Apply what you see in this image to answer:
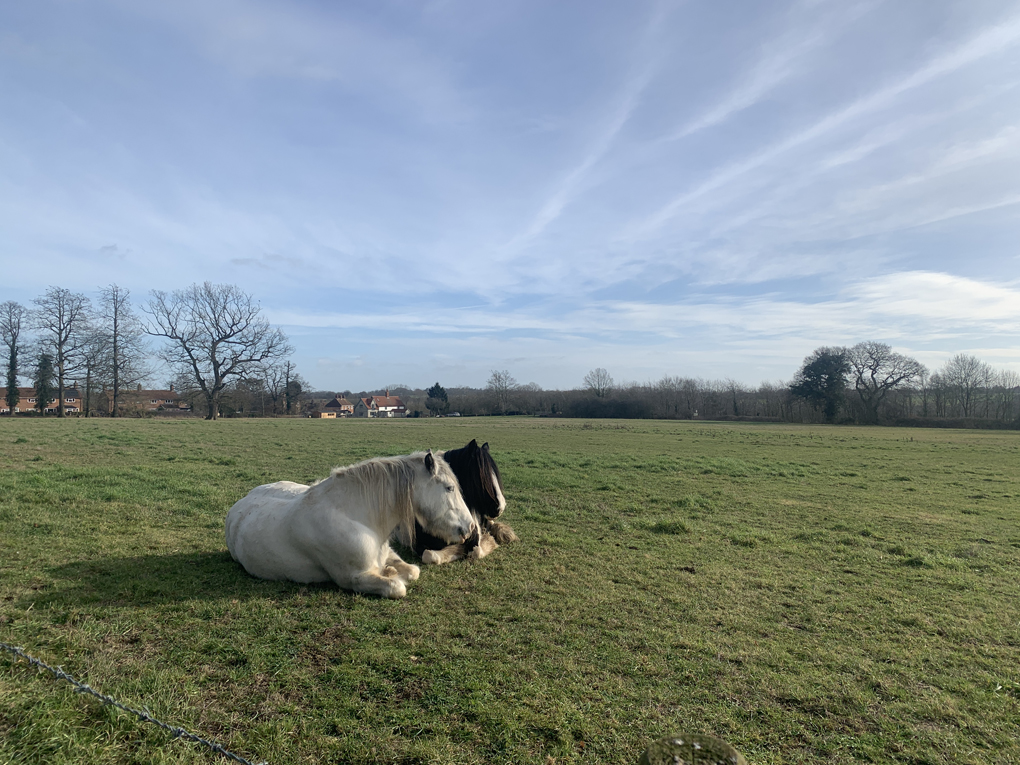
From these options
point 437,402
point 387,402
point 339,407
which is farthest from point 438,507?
point 387,402

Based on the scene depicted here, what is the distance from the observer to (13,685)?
2.67m

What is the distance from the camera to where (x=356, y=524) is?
4699 mm

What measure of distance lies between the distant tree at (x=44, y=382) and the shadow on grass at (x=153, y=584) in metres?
49.0

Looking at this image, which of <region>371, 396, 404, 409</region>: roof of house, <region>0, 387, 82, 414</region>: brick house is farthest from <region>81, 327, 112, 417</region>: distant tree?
<region>371, 396, 404, 409</region>: roof of house

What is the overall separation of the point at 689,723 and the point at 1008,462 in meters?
22.9

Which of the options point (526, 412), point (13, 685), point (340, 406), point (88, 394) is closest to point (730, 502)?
point (13, 685)

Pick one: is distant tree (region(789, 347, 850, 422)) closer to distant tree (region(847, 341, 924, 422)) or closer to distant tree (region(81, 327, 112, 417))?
distant tree (region(847, 341, 924, 422))

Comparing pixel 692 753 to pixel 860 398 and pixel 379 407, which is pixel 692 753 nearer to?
pixel 860 398

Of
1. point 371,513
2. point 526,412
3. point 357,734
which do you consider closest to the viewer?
point 357,734

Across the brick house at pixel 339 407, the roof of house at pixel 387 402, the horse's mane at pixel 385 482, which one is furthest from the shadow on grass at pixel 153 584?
the roof of house at pixel 387 402

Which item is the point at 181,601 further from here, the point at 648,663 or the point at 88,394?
the point at 88,394

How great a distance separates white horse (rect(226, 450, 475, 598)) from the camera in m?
4.65

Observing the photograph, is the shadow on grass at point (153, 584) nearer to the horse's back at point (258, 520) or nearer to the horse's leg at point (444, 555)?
the horse's back at point (258, 520)

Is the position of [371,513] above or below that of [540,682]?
above
